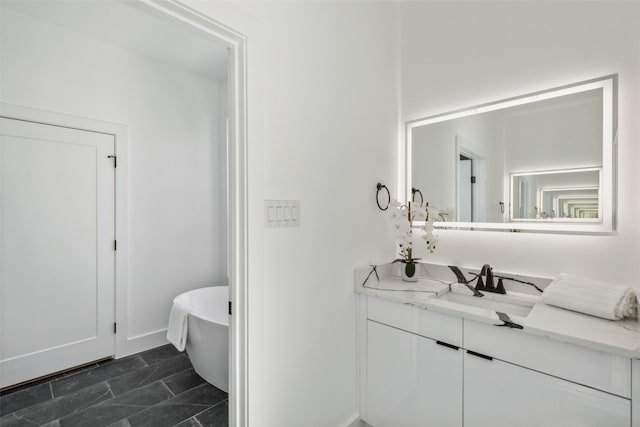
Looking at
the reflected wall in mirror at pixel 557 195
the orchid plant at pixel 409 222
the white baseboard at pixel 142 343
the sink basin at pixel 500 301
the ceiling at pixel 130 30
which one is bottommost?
the white baseboard at pixel 142 343

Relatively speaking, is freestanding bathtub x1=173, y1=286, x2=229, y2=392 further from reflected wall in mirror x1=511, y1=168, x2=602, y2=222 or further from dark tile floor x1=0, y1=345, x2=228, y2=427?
reflected wall in mirror x1=511, y1=168, x2=602, y2=222

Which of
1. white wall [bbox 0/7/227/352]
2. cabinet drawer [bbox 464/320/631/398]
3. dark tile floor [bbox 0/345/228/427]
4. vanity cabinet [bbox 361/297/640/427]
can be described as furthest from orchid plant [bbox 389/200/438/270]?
white wall [bbox 0/7/227/352]

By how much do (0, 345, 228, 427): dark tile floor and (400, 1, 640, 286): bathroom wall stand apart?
6.12 feet

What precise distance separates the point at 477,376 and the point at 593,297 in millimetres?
560

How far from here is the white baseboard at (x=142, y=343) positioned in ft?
8.77

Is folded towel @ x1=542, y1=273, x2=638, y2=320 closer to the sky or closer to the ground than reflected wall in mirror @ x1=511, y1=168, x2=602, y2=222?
closer to the ground

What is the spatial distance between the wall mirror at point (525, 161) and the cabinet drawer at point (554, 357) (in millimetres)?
662

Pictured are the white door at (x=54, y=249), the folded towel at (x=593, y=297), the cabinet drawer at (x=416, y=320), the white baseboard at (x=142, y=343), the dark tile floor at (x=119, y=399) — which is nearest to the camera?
the folded towel at (x=593, y=297)

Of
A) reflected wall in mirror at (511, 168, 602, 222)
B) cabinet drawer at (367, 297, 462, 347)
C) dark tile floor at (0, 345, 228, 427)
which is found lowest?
dark tile floor at (0, 345, 228, 427)

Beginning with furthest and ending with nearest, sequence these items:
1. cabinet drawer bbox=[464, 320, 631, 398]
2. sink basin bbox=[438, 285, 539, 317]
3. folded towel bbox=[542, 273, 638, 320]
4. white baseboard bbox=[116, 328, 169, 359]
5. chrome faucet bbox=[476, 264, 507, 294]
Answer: white baseboard bbox=[116, 328, 169, 359]
chrome faucet bbox=[476, 264, 507, 294]
sink basin bbox=[438, 285, 539, 317]
folded towel bbox=[542, 273, 638, 320]
cabinet drawer bbox=[464, 320, 631, 398]

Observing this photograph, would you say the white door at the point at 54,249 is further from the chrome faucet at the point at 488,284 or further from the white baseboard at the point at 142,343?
the chrome faucet at the point at 488,284

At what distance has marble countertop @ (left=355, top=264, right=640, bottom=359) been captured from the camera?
98 cm

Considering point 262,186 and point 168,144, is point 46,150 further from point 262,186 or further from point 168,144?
point 262,186

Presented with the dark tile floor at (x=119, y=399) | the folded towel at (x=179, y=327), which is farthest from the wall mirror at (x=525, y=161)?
the dark tile floor at (x=119, y=399)
